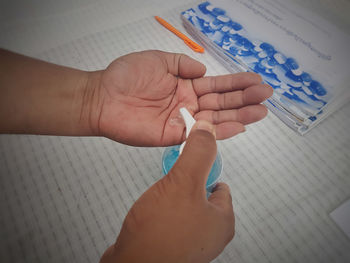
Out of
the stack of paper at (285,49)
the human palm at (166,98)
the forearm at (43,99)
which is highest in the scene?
the stack of paper at (285,49)

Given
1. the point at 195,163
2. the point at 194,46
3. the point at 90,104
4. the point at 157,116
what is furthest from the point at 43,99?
the point at 194,46

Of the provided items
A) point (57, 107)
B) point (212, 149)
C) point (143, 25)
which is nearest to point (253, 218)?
point (212, 149)

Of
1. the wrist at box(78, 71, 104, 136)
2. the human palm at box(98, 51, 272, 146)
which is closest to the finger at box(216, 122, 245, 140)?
the human palm at box(98, 51, 272, 146)

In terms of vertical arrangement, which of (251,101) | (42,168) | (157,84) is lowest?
(42,168)

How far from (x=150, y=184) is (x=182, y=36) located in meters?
0.57

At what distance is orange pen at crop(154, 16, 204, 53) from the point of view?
2.61 ft

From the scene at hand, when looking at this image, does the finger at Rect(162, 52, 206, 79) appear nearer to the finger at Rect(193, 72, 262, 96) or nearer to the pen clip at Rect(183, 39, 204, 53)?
the finger at Rect(193, 72, 262, 96)

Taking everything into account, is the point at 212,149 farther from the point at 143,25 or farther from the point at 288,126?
the point at 143,25

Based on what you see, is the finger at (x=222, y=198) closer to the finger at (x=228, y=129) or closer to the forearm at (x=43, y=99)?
the finger at (x=228, y=129)

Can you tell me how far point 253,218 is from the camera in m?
0.53

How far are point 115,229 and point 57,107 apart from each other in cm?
34

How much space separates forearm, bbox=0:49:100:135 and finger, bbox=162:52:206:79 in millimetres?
219

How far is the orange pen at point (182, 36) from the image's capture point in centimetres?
80

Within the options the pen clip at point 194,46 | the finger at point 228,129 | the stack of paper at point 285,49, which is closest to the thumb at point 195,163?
the finger at point 228,129
